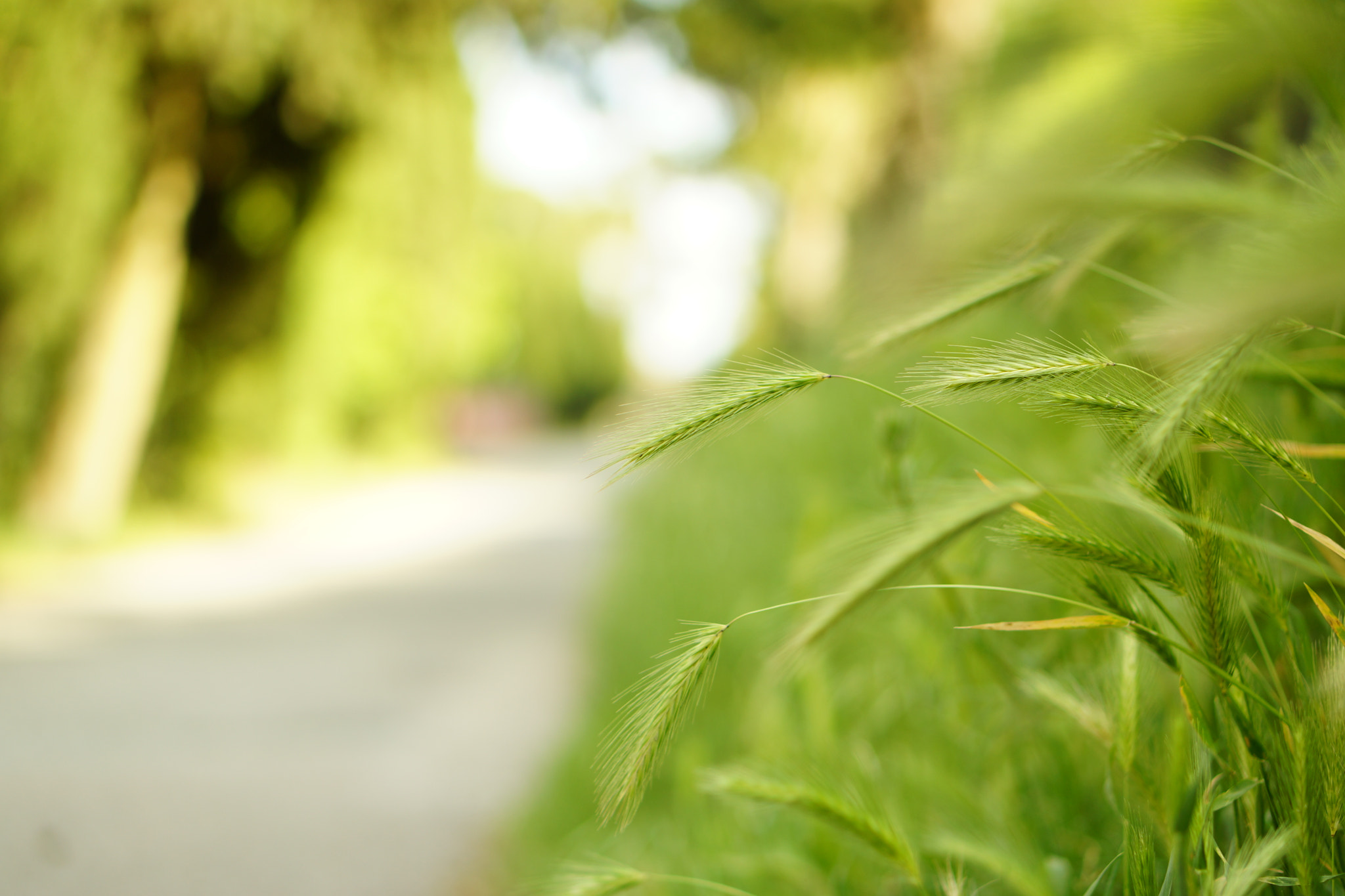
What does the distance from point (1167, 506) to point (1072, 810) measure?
0.64 meters

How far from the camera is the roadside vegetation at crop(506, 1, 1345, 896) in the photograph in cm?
68

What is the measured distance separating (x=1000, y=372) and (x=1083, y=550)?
0.17 meters

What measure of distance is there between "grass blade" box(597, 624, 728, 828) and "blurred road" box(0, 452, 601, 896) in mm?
1453

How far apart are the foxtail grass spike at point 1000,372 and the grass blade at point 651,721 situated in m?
0.26

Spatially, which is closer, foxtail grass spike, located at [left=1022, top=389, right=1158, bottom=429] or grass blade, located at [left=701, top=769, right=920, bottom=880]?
foxtail grass spike, located at [left=1022, top=389, right=1158, bottom=429]

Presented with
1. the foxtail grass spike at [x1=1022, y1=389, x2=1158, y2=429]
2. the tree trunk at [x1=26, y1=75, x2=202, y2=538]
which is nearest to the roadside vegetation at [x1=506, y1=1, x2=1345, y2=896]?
the foxtail grass spike at [x1=1022, y1=389, x2=1158, y2=429]

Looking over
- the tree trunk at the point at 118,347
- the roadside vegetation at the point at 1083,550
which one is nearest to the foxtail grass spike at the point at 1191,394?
the roadside vegetation at the point at 1083,550

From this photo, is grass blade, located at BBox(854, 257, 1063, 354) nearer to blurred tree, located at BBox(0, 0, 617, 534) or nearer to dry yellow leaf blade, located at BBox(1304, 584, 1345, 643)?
dry yellow leaf blade, located at BBox(1304, 584, 1345, 643)

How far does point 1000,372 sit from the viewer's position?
68cm

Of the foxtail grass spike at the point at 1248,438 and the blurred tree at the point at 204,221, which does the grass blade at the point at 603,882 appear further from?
the blurred tree at the point at 204,221

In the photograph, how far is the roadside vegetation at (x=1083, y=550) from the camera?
68 centimetres

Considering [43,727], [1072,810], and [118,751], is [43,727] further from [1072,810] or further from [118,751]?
[1072,810]

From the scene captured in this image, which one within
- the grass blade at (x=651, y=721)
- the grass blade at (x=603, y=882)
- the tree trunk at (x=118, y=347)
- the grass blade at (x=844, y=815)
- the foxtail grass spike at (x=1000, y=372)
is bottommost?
the grass blade at (x=603, y=882)

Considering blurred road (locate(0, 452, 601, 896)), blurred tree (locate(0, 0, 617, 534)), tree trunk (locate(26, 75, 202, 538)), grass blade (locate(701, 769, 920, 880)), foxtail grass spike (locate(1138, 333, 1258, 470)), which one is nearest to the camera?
foxtail grass spike (locate(1138, 333, 1258, 470))
